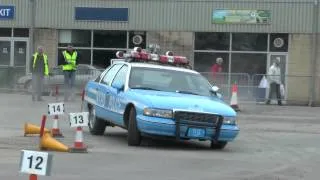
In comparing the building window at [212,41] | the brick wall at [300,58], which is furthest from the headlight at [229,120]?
the building window at [212,41]

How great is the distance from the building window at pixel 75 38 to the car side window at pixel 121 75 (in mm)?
19249

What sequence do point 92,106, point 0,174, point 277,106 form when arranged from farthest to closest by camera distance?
point 277,106 < point 92,106 < point 0,174

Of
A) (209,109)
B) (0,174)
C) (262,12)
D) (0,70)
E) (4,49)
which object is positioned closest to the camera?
(0,174)

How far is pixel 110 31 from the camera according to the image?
108 ft

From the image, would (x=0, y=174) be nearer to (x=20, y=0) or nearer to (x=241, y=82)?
(x=241, y=82)

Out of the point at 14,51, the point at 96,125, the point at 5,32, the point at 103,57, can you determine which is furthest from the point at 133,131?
the point at 5,32

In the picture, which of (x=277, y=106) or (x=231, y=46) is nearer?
(x=277, y=106)

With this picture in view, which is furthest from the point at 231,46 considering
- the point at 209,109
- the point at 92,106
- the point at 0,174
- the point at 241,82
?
the point at 0,174

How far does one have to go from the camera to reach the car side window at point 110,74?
14410 millimetres

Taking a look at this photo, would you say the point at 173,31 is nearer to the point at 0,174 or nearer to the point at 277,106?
the point at 277,106

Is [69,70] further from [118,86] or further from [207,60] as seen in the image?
[118,86]

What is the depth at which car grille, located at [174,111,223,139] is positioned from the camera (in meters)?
12.1

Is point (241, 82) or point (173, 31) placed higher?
point (173, 31)

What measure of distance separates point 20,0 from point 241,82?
11.7 m
